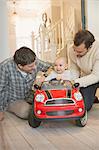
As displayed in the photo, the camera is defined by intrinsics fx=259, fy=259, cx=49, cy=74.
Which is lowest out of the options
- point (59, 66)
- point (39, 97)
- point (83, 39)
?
point (39, 97)

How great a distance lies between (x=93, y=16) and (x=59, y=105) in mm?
2355

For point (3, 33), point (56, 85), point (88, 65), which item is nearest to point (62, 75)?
point (88, 65)

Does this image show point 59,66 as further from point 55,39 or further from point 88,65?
point 55,39

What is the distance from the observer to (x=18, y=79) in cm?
216

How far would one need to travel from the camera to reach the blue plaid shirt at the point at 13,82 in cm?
211

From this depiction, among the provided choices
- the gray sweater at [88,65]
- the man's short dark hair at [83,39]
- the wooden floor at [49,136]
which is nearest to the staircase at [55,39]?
the gray sweater at [88,65]

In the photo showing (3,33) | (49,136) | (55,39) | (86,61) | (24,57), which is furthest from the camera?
(55,39)

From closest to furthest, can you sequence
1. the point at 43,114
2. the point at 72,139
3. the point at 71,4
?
the point at 72,139, the point at 43,114, the point at 71,4

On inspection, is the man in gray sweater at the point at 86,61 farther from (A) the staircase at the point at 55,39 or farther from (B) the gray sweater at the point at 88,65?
(A) the staircase at the point at 55,39

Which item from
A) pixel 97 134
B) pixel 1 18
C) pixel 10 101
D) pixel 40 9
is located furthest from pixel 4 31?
pixel 40 9

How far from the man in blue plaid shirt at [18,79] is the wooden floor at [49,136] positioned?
139 mm

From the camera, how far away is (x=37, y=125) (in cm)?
194

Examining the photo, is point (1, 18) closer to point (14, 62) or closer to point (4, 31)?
point (4, 31)

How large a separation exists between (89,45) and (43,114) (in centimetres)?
74
